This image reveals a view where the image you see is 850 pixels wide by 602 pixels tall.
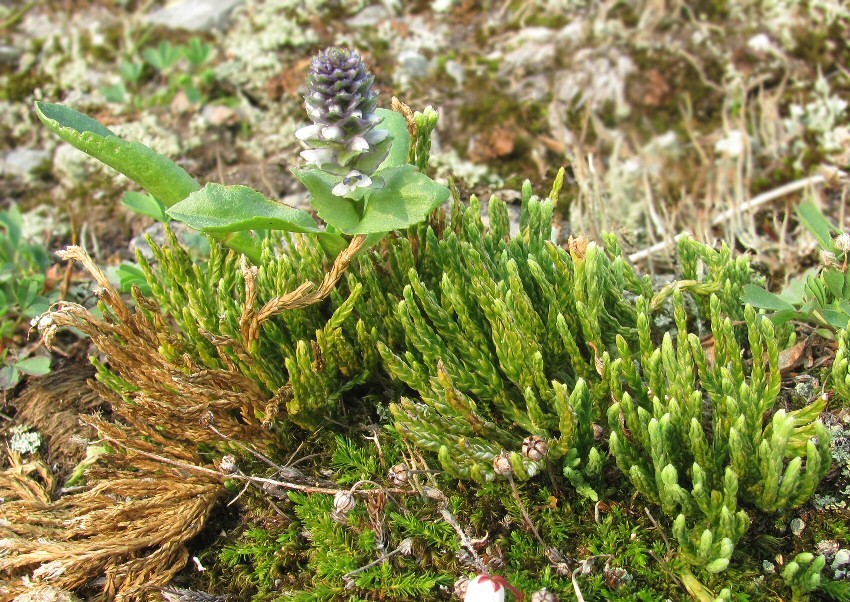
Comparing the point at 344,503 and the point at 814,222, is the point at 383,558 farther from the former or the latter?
the point at 814,222

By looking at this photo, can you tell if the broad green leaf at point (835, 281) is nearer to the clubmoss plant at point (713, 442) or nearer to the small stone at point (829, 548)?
the clubmoss plant at point (713, 442)

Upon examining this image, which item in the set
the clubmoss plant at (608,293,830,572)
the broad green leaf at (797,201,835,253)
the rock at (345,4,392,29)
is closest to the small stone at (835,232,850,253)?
the broad green leaf at (797,201,835,253)

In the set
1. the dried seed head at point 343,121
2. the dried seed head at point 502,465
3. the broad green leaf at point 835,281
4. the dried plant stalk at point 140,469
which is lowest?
the dried plant stalk at point 140,469

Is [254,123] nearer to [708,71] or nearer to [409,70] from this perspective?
[409,70]

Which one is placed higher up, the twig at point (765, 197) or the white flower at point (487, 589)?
the white flower at point (487, 589)

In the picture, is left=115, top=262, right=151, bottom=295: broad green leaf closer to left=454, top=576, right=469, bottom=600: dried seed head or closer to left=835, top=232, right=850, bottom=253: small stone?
left=454, top=576, right=469, bottom=600: dried seed head

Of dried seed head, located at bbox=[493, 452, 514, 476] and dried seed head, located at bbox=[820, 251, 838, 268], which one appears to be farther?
dried seed head, located at bbox=[820, 251, 838, 268]

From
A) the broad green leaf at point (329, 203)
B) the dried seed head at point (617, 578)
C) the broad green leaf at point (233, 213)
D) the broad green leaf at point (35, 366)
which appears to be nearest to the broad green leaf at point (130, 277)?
the broad green leaf at point (35, 366)
